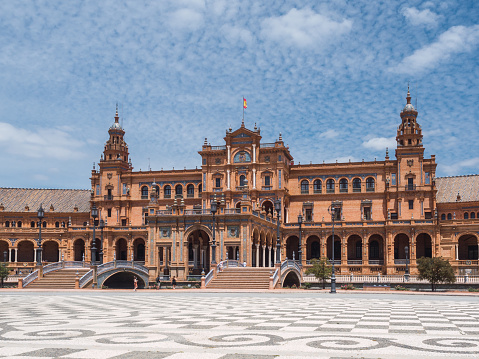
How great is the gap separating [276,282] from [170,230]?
16157 millimetres

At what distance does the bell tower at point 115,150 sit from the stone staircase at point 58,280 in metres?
30.1

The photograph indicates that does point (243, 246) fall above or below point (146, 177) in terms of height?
below

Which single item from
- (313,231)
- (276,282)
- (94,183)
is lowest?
(276,282)

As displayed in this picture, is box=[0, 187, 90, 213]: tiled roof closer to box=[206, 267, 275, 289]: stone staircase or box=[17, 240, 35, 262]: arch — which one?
box=[17, 240, 35, 262]: arch

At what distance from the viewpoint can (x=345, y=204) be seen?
72.7 m

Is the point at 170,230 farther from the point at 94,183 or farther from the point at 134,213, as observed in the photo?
the point at 94,183

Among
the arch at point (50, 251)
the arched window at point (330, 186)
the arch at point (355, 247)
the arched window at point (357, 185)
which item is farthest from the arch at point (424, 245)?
the arch at point (50, 251)

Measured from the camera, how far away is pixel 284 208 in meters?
Result: 72.5

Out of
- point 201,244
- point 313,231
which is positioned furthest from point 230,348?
point 313,231

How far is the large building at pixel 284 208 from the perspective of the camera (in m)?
64.6

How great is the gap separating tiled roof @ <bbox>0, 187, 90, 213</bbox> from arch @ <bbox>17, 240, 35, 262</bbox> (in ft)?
16.4

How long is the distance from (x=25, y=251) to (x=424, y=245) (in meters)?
56.3

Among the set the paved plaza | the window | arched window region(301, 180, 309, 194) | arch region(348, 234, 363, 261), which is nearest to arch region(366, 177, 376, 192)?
arch region(348, 234, 363, 261)

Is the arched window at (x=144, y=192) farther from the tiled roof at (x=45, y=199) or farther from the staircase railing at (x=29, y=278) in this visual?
the staircase railing at (x=29, y=278)
